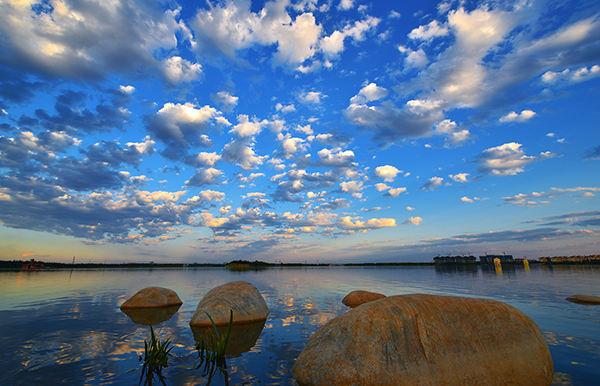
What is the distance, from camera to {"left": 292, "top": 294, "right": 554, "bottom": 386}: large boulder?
556 centimetres

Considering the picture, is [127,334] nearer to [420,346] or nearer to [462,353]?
[420,346]

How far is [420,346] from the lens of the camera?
19.0ft

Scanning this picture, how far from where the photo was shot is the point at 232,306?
487 inches

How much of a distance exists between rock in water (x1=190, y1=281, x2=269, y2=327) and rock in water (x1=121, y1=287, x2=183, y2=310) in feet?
17.6

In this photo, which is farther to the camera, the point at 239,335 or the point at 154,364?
the point at 239,335

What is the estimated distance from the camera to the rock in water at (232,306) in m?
11.4

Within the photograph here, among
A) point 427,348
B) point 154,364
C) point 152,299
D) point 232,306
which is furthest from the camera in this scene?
point 152,299

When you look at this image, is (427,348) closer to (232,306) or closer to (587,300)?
(232,306)

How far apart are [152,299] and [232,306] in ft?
24.6

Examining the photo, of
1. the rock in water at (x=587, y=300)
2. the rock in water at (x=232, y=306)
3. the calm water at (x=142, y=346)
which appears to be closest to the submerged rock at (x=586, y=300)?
the rock in water at (x=587, y=300)

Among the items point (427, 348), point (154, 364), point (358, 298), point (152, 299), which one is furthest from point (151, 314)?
point (427, 348)

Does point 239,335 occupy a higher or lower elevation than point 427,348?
lower

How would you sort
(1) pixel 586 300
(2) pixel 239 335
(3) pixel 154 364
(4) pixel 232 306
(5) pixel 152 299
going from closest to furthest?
(3) pixel 154 364, (2) pixel 239 335, (4) pixel 232 306, (5) pixel 152 299, (1) pixel 586 300

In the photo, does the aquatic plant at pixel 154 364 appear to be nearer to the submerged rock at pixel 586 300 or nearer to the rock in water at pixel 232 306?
the rock in water at pixel 232 306
